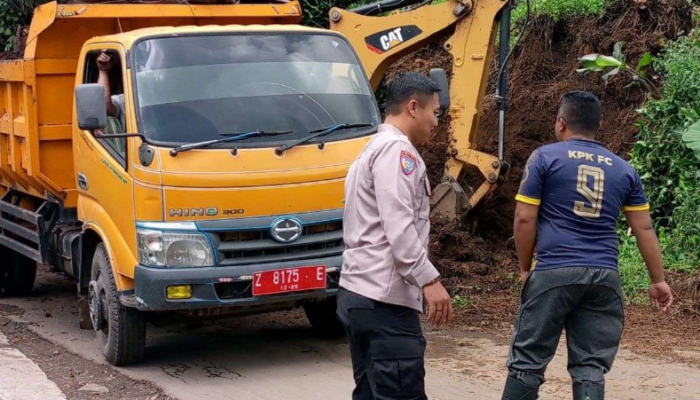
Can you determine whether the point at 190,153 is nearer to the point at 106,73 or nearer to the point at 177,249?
the point at 177,249

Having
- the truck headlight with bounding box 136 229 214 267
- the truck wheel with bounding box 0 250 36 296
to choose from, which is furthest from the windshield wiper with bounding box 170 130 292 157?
the truck wheel with bounding box 0 250 36 296

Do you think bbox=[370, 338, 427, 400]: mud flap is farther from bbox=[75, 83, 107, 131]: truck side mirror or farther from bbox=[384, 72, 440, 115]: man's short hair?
bbox=[75, 83, 107, 131]: truck side mirror

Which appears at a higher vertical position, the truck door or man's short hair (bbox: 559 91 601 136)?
man's short hair (bbox: 559 91 601 136)

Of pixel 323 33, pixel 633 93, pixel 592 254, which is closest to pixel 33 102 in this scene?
pixel 323 33

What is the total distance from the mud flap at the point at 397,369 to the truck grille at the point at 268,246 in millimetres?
2413

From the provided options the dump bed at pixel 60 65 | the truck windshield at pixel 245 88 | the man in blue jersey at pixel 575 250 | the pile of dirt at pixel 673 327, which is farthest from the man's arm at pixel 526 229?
the dump bed at pixel 60 65

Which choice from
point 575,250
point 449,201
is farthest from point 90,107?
point 449,201

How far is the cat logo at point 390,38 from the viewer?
9.67m

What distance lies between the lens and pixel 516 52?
43.2ft

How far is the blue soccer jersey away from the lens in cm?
469

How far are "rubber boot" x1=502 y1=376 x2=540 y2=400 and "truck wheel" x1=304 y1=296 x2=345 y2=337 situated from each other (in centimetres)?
292

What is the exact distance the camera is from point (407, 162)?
4.14m

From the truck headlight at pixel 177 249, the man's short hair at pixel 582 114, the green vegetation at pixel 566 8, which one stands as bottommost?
the truck headlight at pixel 177 249

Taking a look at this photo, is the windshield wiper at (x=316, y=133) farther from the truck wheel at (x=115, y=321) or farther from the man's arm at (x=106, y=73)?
the truck wheel at (x=115, y=321)
